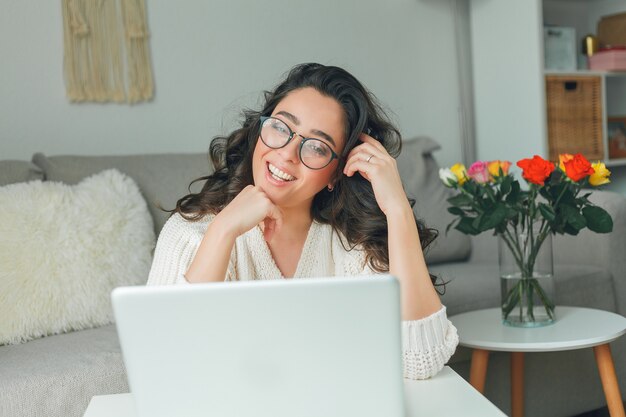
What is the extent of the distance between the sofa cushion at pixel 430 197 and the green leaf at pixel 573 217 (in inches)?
33.8

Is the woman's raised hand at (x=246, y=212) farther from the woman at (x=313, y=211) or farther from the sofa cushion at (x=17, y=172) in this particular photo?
the sofa cushion at (x=17, y=172)

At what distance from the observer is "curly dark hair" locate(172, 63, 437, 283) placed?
149 cm

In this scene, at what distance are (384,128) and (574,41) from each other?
7.01ft

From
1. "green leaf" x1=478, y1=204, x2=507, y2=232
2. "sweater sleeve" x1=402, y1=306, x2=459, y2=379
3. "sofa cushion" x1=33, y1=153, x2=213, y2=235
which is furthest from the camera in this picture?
"sofa cushion" x1=33, y1=153, x2=213, y2=235

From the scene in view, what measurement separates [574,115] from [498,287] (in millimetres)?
1269

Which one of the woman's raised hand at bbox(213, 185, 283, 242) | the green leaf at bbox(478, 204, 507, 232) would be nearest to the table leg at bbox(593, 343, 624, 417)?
the green leaf at bbox(478, 204, 507, 232)

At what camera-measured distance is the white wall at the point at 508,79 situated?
3.14 metres

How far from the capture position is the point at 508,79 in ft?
10.7

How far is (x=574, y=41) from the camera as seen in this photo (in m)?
3.37

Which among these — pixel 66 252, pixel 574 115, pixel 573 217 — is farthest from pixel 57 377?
pixel 574 115

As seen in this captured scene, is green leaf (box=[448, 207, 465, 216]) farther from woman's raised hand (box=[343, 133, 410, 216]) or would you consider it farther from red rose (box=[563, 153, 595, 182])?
woman's raised hand (box=[343, 133, 410, 216])

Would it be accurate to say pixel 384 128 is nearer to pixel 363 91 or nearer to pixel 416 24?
pixel 363 91

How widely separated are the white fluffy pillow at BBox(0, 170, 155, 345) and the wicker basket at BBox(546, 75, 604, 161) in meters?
1.85

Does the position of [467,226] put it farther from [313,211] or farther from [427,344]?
[427,344]
